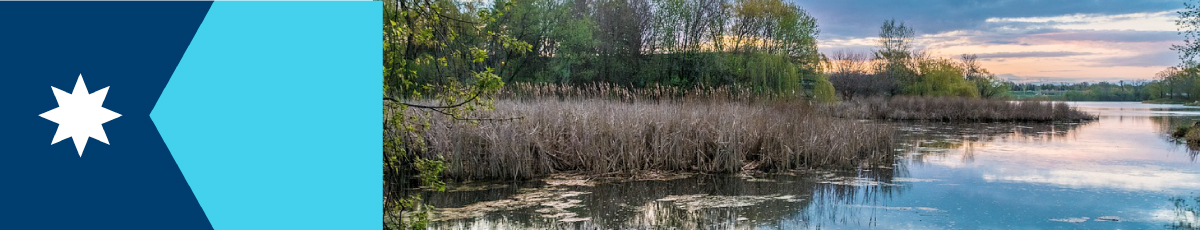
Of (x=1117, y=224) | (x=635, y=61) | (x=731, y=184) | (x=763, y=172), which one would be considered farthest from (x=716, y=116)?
(x=635, y=61)

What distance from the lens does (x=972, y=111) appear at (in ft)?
79.9

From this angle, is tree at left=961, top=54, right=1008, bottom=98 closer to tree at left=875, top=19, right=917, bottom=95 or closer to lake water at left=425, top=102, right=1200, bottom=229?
tree at left=875, top=19, right=917, bottom=95

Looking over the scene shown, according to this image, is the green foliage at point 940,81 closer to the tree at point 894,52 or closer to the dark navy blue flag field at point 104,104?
the tree at point 894,52

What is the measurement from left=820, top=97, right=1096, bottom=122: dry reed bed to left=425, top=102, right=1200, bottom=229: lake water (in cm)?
1506

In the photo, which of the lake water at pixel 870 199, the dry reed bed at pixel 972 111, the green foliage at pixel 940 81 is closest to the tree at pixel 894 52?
the green foliage at pixel 940 81

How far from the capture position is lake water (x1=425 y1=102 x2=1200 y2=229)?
5383 millimetres

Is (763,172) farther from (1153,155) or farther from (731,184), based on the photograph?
(1153,155)

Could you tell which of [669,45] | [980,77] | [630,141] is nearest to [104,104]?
[630,141]

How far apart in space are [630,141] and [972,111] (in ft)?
66.8

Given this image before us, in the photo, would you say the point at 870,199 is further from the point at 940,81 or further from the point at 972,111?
the point at 940,81

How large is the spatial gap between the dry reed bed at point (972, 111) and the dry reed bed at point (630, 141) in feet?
50.2

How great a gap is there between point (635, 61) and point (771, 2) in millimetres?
5103

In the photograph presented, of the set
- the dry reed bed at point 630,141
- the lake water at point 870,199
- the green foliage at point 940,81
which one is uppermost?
the green foliage at point 940,81

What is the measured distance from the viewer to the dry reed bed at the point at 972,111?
2394 centimetres
